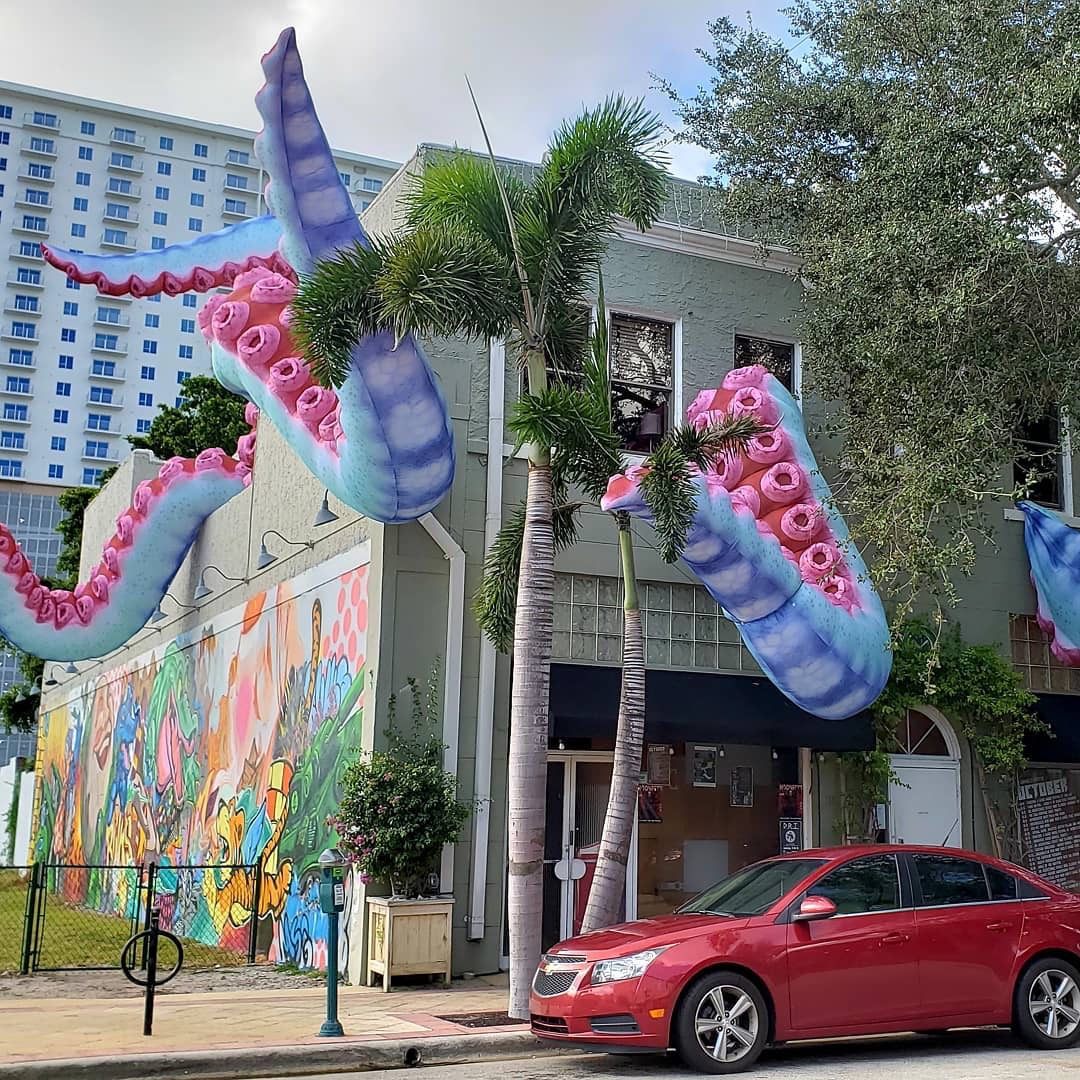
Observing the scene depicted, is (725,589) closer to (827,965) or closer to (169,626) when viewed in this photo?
(827,965)

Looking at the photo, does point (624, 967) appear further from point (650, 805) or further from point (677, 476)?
point (650, 805)

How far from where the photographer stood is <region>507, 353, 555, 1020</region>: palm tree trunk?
1083cm

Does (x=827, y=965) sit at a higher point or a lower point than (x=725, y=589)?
lower

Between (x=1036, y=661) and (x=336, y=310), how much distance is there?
36.8ft

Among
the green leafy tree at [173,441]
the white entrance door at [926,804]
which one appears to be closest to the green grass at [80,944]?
the white entrance door at [926,804]

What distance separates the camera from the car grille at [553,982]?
29.5ft

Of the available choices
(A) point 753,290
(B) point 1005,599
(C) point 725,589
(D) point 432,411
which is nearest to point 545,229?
(D) point 432,411

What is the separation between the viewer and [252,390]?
48.1 feet

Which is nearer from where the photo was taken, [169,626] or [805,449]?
[805,449]

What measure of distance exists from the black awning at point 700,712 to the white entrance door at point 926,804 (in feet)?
3.76

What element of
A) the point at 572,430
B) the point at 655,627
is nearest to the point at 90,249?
the point at 655,627

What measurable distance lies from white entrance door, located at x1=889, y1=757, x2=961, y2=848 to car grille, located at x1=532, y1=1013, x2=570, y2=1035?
8.08 metres

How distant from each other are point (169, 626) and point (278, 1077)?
48.6ft

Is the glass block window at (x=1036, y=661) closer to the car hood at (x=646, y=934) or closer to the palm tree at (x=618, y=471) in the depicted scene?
the palm tree at (x=618, y=471)
